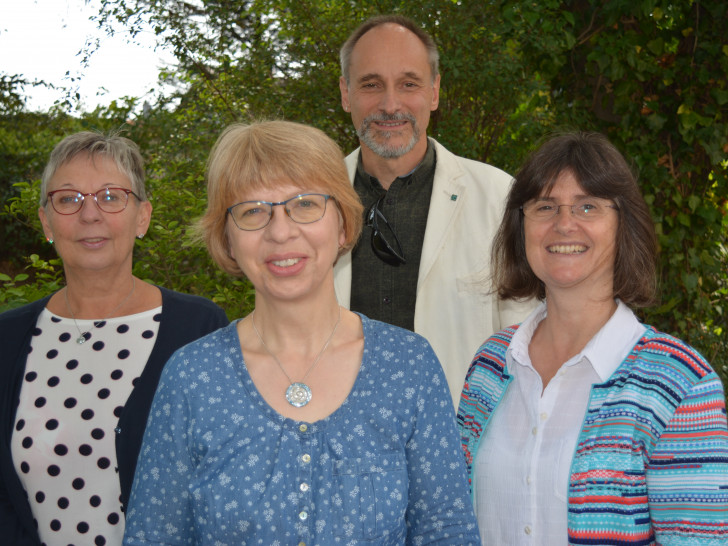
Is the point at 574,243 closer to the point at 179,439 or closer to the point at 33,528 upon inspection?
the point at 179,439

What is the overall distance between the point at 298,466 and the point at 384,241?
160 cm

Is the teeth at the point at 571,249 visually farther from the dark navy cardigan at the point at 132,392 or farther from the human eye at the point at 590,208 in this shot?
the dark navy cardigan at the point at 132,392

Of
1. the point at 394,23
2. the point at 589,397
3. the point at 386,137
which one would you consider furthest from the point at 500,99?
the point at 589,397

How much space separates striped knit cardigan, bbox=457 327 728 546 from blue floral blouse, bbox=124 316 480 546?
37 centimetres

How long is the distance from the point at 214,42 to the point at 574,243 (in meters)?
5.02

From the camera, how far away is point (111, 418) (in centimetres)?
241

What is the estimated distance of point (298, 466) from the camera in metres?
1.74

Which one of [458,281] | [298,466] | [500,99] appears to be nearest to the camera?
[298,466]

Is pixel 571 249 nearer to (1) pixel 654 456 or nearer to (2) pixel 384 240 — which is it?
(1) pixel 654 456

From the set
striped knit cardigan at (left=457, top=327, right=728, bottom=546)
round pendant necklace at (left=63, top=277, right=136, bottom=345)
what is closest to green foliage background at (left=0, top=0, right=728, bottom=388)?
round pendant necklace at (left=63, top=277, right=136, bottom=345)

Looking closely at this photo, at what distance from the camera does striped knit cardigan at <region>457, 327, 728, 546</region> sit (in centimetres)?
182

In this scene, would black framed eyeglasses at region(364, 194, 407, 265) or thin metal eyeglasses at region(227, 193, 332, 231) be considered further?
black framed eyeglasses at region(364, 194, 407, 265)

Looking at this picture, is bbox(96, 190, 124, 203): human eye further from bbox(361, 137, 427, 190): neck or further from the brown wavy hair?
the brown wavy hair

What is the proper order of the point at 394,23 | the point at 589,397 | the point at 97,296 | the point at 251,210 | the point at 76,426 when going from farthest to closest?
the point at 394,23
the point at 97,296
the point at 76,426
the point at 589,397
the point at 251,210
